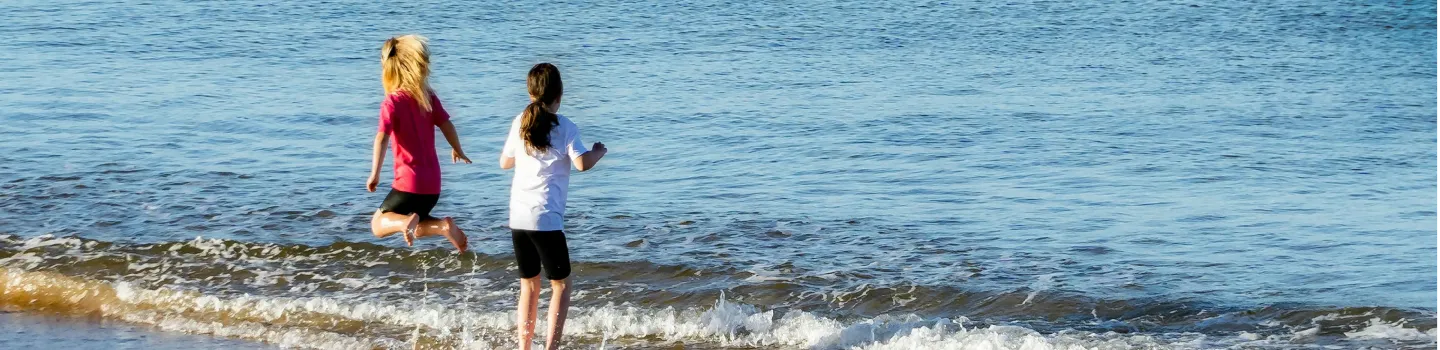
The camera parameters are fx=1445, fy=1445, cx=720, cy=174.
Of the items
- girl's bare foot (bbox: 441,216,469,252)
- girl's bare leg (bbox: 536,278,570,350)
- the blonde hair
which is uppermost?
the blonde hair

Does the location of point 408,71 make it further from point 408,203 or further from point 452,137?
point 408,203

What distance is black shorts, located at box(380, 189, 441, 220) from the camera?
6465 mm

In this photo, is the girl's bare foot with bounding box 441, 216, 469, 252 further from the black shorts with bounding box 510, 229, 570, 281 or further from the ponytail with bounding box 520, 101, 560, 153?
the ponytail with bounding box 520, 101, 560, 153

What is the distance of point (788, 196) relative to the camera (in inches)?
480

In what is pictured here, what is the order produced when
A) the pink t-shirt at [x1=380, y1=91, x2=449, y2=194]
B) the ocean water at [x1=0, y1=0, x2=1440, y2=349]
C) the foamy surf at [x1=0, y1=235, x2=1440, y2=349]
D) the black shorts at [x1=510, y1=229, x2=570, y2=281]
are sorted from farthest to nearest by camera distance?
the ocean water at [x1=0, y1=0, x2=1440, y2=349] → the foamy surf at [x1=0, y1=235, x2=1440, y2=349] → the pink t-shirt at [x1=380, y1=91, x2=449, y2=194] → the black shorts at [x1=510, y1=229, x2=570, y2=281]

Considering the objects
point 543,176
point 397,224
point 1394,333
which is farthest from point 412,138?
point 1394,333

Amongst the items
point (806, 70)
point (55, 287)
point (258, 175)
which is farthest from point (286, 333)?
point (806, 70)

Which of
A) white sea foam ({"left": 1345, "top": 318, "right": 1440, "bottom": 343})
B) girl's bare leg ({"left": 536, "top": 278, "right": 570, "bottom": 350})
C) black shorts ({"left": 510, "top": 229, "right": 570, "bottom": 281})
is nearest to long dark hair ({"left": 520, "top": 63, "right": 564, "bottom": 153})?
black shorts ({"left": 510, "top": 229, "right": 570, "bottom": 281})

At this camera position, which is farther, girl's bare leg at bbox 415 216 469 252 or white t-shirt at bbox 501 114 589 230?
girl's bare leg at bbox 415 216 469 252

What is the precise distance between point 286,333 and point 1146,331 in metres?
4.58

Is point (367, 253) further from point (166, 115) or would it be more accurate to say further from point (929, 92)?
point (929, 92)

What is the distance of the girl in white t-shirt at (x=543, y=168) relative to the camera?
5.83 metres

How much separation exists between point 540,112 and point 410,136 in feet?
2.63

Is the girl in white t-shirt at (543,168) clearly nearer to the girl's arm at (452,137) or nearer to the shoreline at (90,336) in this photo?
the girl's arm at (452,137)
